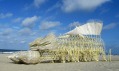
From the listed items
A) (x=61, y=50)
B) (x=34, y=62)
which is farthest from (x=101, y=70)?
(x=61, y=50)

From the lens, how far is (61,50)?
86.5ft

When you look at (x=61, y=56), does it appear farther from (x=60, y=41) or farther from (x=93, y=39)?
(x=93, y=39)

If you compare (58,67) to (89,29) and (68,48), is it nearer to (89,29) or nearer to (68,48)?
(68,48)

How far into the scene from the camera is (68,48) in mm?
27203

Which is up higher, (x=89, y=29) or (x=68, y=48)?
(x=89, y=29)

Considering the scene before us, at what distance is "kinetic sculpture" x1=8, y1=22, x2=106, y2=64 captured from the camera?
2328cm

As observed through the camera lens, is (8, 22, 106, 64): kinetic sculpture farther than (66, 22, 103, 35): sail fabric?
No

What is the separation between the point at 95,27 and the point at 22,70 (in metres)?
16.9

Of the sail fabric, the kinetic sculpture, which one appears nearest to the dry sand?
the kinetic sculpture

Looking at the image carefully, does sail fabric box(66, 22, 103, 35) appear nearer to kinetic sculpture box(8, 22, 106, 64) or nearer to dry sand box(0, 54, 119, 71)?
kinetic sculpture box(8, 22, 106, 64)

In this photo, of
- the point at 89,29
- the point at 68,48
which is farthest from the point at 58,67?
the point at 89,29

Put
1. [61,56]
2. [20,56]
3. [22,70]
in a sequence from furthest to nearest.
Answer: [61,56] → [20,56] → [22,70]

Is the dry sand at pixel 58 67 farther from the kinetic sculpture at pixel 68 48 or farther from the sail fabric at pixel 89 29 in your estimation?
the sail fabric at pixel 89 29

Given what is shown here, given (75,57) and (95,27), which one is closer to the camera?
→ (75,57)
